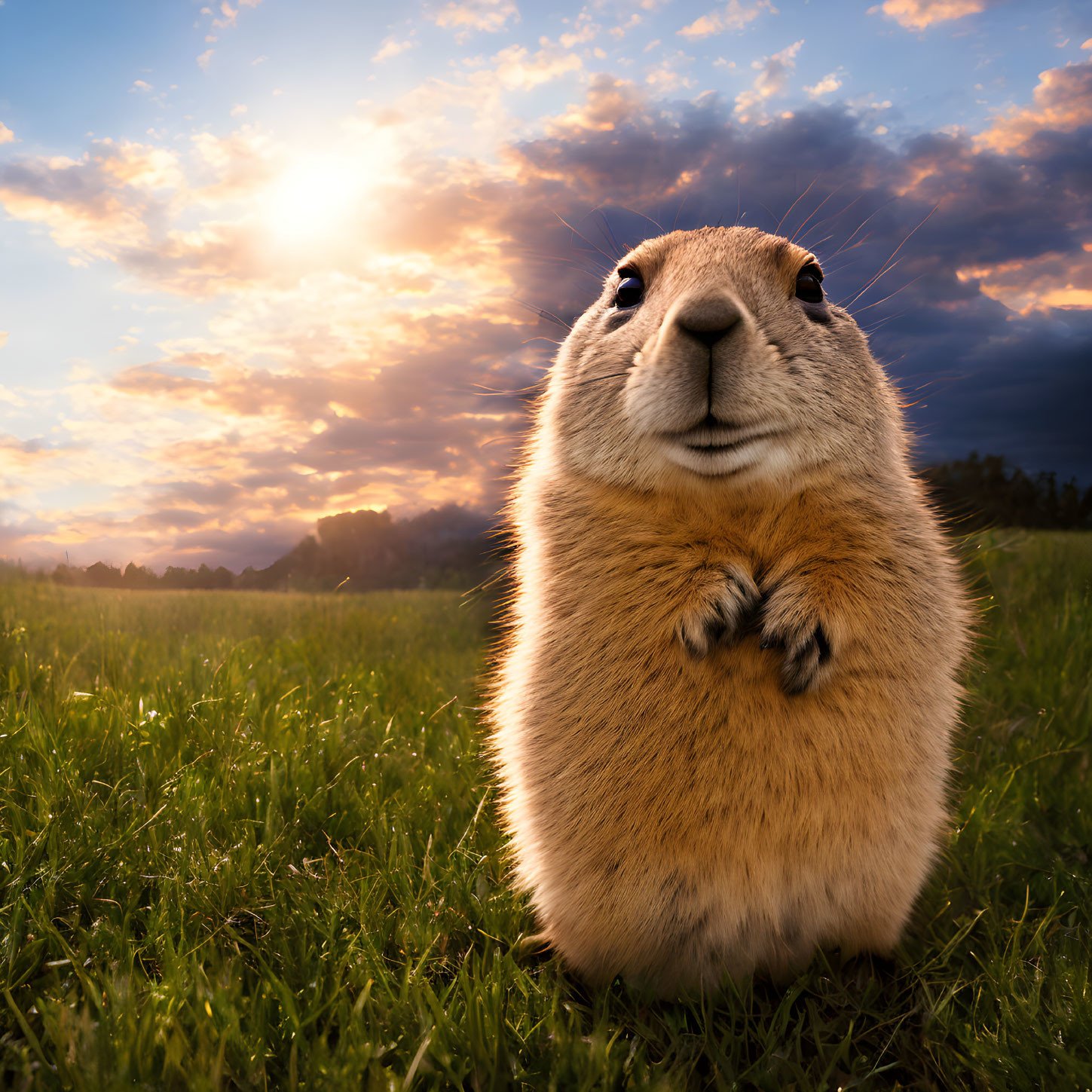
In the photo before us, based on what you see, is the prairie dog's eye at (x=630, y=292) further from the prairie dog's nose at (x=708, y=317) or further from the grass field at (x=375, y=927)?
the grass field at (x=375, y=927)

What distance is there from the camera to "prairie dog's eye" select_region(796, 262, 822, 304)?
343 cm

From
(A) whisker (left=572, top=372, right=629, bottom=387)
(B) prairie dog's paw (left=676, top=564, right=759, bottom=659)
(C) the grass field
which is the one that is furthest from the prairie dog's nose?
(C) the grass field

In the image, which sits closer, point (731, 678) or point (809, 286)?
point (731, 678)

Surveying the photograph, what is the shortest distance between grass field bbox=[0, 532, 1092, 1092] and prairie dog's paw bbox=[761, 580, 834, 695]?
101 cm

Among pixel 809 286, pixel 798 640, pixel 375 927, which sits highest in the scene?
pixel 809 286

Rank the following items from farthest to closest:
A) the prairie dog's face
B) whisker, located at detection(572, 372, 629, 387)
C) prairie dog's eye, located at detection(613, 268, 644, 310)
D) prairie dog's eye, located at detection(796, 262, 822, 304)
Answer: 1. prairie dog's eye, located at detection(613, 268, 644, 310)
2. prairie dog's eye, located at detection(796, 262, 822, 304)
3. whisker, located at detection(572, 372, 629, 387)
4. the prairie dog's face

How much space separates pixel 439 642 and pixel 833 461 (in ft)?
20.1

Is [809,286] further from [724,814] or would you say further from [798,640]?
[724,814]

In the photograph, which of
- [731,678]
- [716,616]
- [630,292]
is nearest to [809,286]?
[630,292]

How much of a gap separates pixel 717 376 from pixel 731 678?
39.3 inches

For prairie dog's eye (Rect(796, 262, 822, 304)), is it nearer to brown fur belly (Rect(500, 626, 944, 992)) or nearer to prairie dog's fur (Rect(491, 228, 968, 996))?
prairie dog's fur (Rect(491, 228, 968, 996))

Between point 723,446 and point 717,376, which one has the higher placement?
point 717,376

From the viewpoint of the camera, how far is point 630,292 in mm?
3619

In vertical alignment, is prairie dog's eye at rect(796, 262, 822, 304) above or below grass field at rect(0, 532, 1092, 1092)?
above
